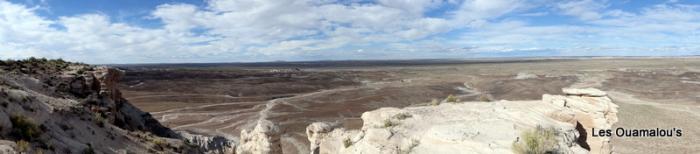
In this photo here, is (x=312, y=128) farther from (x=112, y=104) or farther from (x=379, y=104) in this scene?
(x=379, y=104)

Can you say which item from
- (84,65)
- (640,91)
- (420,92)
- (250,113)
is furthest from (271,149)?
(640,91)

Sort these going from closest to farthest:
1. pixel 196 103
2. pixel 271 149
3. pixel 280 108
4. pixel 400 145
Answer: pixel 400 145 < pixel 271 149 < pixel 280 108 < pixel 196 103

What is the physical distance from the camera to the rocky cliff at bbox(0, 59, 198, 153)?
10.9 m

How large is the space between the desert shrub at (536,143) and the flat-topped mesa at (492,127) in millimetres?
30

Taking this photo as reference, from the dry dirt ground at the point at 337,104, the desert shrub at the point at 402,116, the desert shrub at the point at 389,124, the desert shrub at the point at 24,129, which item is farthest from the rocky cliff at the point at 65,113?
the dry dirt ground at the point at 337,104

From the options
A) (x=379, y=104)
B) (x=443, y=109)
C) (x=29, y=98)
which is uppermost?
(x=29, y=98)

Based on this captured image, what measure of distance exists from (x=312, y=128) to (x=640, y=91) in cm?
5427

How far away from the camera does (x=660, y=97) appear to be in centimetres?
5441

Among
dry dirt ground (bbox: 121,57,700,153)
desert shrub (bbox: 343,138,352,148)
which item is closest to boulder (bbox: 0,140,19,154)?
desert shrub (bbox: 343,138,352,148)

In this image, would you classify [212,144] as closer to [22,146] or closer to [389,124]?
[389,124]

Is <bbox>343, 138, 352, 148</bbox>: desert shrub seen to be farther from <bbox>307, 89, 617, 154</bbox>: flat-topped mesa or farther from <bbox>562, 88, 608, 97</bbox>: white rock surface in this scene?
<bbox>562, 88, 608, 97</bbox>: white rock surface

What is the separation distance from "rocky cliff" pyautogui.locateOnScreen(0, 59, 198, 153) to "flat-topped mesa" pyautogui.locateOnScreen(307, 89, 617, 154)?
703 cm

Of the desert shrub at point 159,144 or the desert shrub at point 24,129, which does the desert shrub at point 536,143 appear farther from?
the desert shrub at point 24,129

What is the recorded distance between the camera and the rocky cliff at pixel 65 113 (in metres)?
10.9
